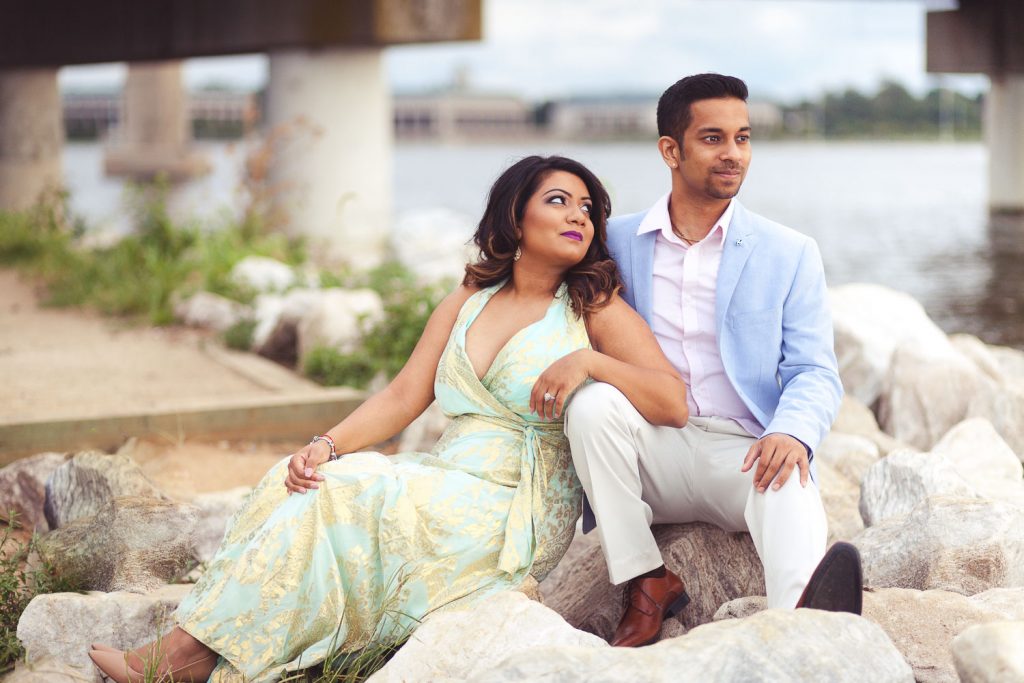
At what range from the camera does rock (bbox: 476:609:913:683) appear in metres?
2.51

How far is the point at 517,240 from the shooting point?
11.5 ft

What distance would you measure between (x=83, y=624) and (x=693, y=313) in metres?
1.86

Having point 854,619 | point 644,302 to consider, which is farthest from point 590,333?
point 854,619

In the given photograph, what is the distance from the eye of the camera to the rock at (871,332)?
21.0ft

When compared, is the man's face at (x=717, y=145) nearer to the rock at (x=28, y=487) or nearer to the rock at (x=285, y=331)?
the rock at (x=28, y=487)

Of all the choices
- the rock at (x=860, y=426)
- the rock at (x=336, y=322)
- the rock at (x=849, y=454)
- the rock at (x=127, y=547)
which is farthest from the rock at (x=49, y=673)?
the rock at (x=336, y=322)

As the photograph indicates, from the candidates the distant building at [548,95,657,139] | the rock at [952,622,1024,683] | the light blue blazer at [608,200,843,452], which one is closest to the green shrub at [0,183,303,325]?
the light blue blazer at [608,200,843,452]

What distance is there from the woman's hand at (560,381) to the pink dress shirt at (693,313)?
40 centimetres

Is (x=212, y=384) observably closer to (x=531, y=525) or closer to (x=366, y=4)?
(x=531, y=525)

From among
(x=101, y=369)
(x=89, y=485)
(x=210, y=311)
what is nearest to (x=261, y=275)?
(x=210, y=311)

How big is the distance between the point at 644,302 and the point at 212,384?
397cm

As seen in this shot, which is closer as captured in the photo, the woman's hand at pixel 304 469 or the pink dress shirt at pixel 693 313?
the woman's hand at pixel 304 469

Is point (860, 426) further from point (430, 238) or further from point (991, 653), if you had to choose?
point (430, 238)

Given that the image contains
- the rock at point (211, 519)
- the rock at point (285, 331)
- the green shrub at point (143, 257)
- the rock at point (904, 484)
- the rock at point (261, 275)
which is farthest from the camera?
the green shrub at point (143, 257)
